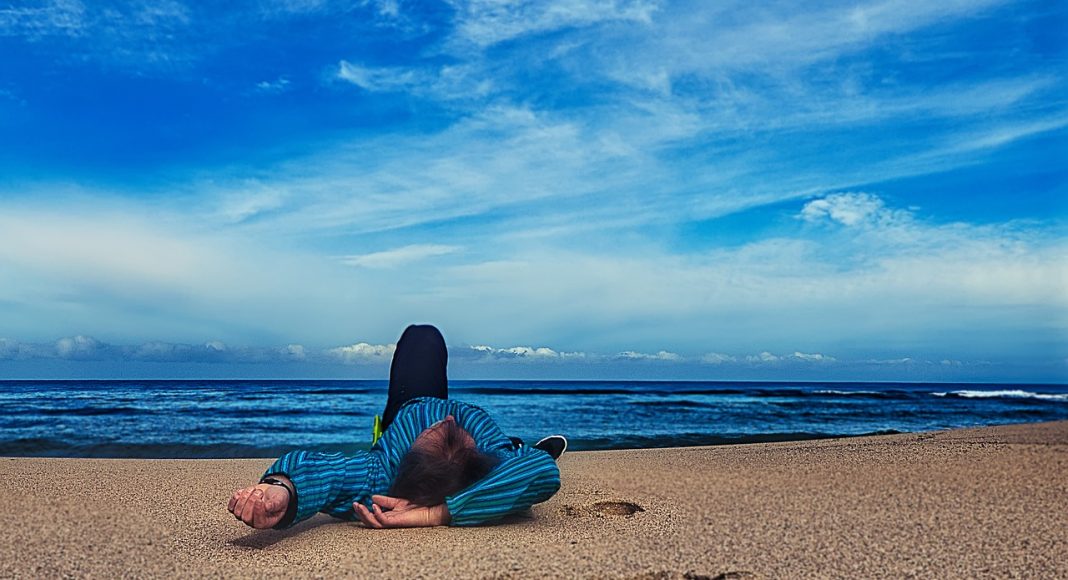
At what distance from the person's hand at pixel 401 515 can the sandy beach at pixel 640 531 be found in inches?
1.9

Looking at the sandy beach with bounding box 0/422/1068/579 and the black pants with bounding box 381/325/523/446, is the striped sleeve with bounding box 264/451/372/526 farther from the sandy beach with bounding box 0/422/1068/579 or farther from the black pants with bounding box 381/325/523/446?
→ the black pants with bounding box 381/325/523/446

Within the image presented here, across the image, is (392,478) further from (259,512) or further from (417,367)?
(417,367)

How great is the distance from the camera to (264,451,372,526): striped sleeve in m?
2.87

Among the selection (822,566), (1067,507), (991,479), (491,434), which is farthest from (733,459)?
(822,566)

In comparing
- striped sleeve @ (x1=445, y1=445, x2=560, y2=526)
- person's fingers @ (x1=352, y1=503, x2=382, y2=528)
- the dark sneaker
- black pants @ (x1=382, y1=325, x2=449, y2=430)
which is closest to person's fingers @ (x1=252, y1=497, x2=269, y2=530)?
person's fingers @ (x1=352, y1=503, x2=382, y2=528)

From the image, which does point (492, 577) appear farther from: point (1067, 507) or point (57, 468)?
point (57, 468)

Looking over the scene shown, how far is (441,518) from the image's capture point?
3.04 m

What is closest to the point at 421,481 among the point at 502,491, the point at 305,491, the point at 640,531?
the point at 502,491

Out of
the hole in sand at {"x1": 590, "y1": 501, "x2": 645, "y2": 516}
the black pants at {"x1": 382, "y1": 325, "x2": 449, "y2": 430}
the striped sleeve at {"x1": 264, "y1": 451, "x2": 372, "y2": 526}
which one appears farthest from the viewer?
the black pants at {"x1": 382, "y1": 325, "x2": 449, "y2": 430}

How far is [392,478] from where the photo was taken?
3225mm

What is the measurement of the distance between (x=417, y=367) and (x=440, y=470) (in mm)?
1107

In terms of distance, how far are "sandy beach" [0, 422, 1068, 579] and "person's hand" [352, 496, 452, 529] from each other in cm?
5

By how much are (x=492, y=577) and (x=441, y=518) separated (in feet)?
2.14

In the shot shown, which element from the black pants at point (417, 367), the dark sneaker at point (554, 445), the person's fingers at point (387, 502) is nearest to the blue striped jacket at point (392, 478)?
the person's fingers at point (387, 502)
